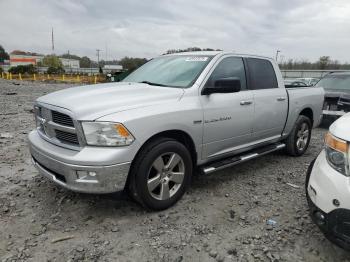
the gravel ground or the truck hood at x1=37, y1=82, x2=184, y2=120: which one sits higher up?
the truck hood at x1=37, y1=82, x2=184, y2=120

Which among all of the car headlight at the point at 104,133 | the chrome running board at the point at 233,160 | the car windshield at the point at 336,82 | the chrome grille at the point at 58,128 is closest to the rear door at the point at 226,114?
the chrome running board at the point at 233,160

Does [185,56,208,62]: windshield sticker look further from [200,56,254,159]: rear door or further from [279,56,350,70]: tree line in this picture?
[279,56,350,70]: tree line

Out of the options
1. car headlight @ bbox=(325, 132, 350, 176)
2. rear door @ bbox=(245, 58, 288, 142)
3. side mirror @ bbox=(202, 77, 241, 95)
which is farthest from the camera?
rear door @ bbox=(245, 58, 288, 142)

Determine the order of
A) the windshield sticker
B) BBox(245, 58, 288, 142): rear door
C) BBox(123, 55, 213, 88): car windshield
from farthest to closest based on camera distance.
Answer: BBox(245, 58, 288, 142): rear door < the windshield sticker < BBox(123, 55, 213, 88): car windshield

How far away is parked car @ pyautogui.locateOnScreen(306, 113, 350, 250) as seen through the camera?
2.18m

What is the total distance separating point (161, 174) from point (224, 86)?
126 centimetres

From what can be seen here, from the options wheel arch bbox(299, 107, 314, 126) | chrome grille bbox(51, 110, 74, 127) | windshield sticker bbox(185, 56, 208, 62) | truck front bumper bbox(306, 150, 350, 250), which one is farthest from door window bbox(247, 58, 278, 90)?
chrome grille bbox(51, 110, 74, 127)

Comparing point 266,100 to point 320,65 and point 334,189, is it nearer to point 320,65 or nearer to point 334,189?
point 334,189

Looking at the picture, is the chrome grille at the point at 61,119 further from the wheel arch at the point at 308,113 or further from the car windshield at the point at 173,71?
the wheel arch at the point at 308,113

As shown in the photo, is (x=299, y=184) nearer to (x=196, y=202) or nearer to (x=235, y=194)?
(x=235, y=194)

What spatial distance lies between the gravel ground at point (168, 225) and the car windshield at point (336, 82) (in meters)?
5.64

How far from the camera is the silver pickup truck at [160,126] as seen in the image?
9.34ft

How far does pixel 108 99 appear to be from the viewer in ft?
10.4

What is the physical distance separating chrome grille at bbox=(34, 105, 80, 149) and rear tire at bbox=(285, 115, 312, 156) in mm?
3878
